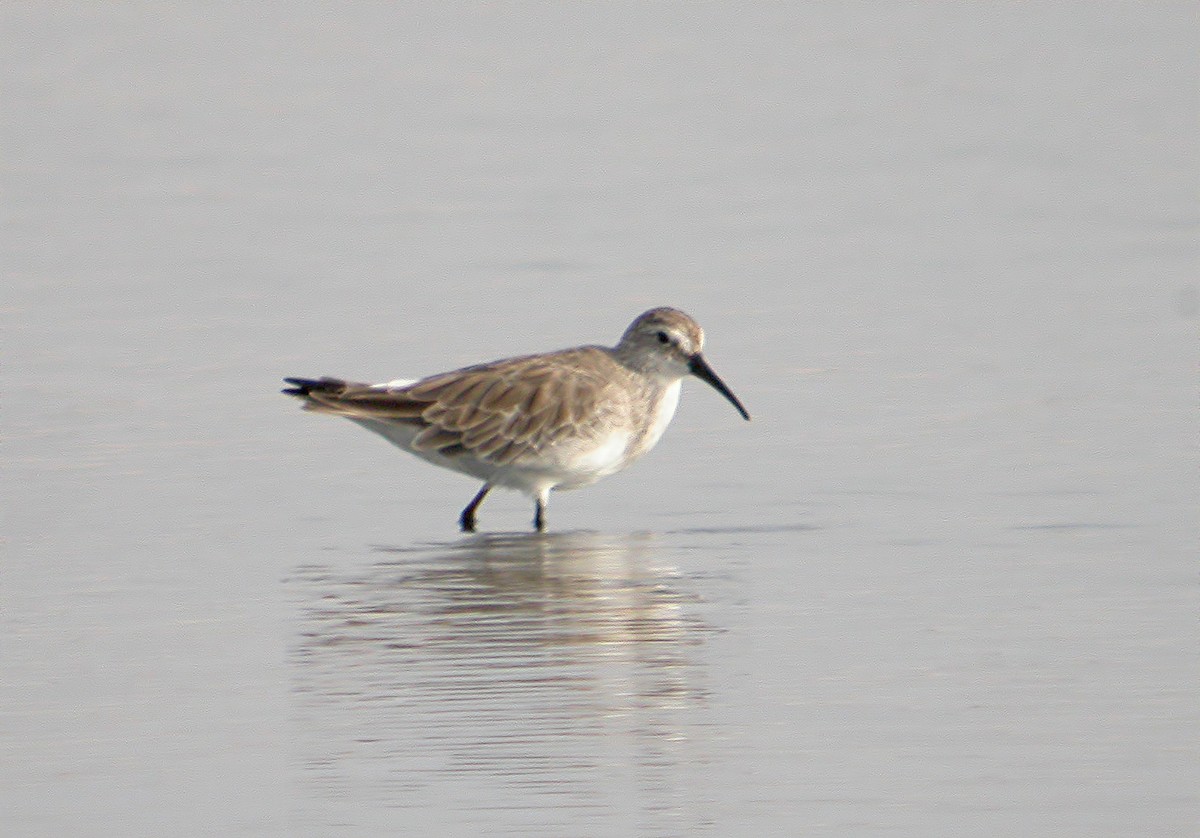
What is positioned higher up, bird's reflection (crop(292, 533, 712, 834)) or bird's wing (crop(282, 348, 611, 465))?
bird's wing (crop(282, 348, 611, 465))

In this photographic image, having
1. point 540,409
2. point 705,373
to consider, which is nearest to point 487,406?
point 540,409

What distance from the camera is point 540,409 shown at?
43.2ft

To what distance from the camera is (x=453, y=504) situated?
1356 cm

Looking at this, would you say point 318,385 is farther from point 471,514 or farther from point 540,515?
point 540,515

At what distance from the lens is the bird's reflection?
841cm

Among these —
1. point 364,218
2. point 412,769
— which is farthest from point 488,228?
point 412,769

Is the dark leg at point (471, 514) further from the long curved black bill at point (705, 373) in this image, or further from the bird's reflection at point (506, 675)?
the long curved black bill at point (705, 373)

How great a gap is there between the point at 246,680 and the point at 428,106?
15.6m

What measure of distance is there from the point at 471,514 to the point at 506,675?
3.31m

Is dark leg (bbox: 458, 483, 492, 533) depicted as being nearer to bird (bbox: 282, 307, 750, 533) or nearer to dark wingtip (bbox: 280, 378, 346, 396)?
bird (bbox: 282, 307, 750, 533)

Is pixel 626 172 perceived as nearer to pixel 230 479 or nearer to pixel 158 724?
pixel 230 479

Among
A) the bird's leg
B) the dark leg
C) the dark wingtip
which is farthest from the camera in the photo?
the dark wingtip

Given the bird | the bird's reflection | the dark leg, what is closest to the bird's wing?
the bird

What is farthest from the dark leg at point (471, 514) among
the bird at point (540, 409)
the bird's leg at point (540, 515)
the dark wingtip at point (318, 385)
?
the dark wingtip at point (318, 385)
